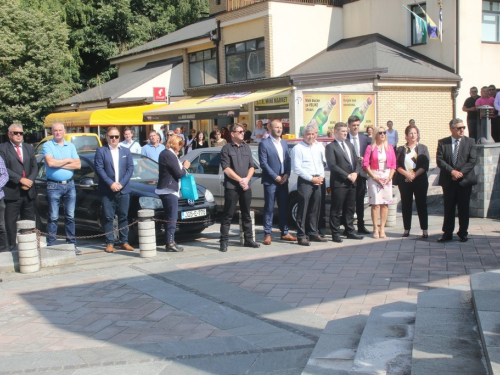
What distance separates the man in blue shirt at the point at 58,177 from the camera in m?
9.11

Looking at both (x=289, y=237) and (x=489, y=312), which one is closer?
(x=489, y=312)

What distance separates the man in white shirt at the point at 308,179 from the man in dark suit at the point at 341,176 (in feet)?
0.82

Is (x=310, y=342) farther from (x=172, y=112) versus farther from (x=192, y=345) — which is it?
(x=172, y=112)

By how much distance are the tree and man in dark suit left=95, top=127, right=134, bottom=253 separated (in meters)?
25.9

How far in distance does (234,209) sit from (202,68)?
21.6 m

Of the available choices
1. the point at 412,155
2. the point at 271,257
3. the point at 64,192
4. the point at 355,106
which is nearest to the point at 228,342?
the point at 271,257

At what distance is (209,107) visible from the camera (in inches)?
888

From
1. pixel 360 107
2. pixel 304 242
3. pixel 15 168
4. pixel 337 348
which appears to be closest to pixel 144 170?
pixel 15 168

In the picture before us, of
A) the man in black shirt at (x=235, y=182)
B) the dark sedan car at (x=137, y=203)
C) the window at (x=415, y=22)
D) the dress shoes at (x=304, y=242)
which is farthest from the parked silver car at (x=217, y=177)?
the window at (x=415, y=22)

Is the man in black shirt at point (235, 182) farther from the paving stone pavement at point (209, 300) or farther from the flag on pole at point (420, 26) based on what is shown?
the flag on pole at point (420, 26)

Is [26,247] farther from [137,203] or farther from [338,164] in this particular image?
[338,164]

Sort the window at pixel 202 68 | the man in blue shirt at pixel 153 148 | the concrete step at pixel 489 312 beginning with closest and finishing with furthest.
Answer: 1. the concrete step at pixel 489 312
2. the man in blue shirt at pixel 153 148
3. the window at pixel 202 68

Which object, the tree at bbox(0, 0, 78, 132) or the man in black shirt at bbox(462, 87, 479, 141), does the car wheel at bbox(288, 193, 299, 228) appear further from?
the tree at bbox(0, 0, 78, 132)

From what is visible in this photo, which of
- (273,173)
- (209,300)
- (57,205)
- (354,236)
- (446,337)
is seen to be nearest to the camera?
(446,337)
